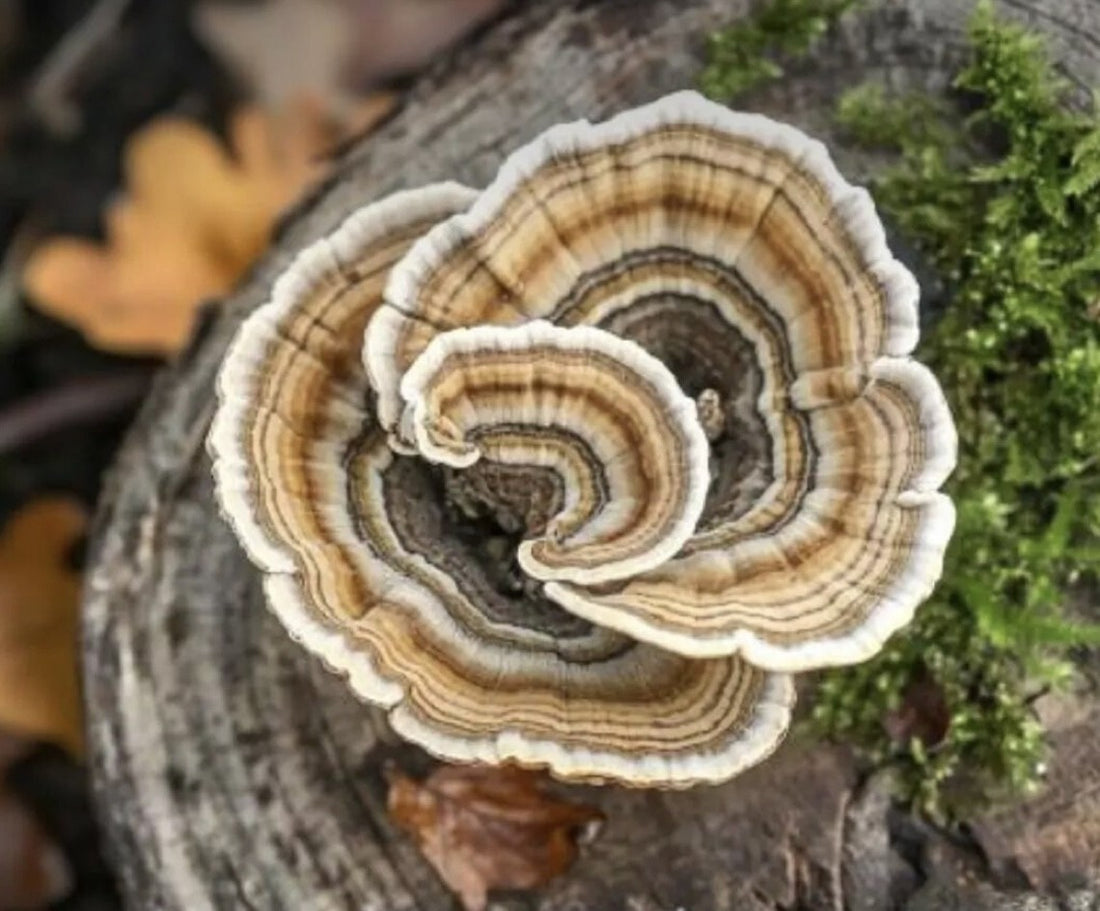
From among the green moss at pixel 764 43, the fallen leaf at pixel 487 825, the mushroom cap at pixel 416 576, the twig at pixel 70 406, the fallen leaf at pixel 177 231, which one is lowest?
the fallen leaf at pixel 487 825

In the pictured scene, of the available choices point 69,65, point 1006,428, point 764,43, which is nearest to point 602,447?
point 1006,428

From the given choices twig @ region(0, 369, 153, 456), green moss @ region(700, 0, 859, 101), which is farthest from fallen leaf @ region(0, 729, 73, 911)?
green moss @ region(700, 0, 859, 101)

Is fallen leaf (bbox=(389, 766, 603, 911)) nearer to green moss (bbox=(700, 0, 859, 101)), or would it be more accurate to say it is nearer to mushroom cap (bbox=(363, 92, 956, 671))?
mushroom cap (bbox=(363, 92, 956, 671))

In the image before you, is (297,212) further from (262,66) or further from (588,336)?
(262,66)

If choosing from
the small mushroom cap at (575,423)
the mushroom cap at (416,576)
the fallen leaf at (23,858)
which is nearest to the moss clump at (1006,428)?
the mushroom cap at (416,576)

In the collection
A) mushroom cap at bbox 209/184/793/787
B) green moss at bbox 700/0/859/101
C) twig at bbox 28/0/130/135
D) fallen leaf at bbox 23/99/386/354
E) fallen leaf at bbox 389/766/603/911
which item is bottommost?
fallen leaf at bbox 389/766/603/911

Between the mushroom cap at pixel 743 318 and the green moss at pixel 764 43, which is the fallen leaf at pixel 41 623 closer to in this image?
the mushroom cap at pixel 743 318
